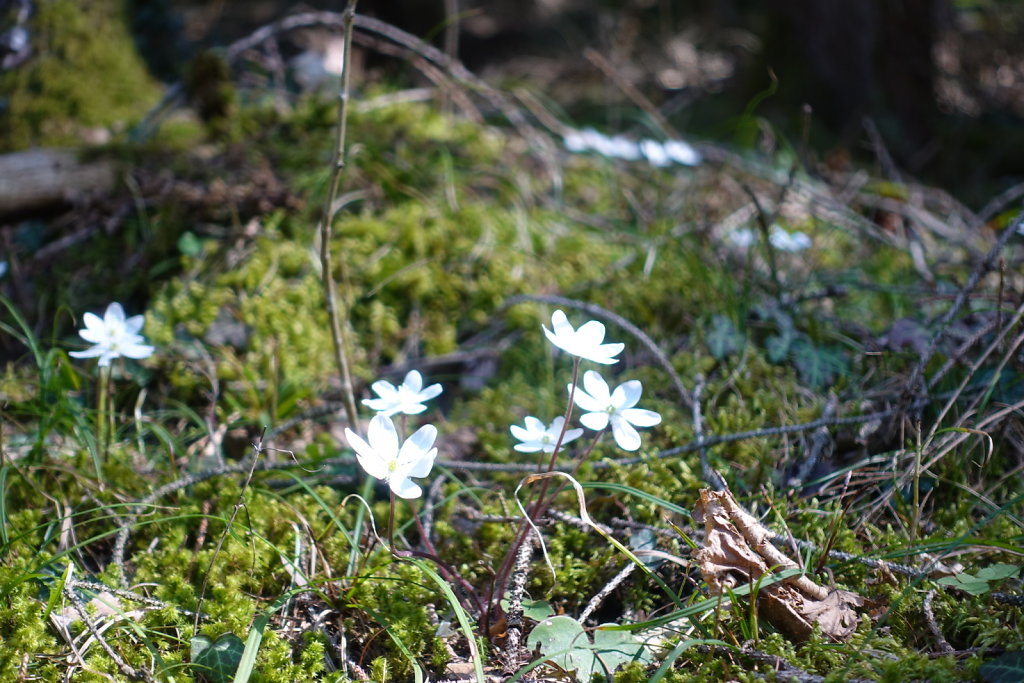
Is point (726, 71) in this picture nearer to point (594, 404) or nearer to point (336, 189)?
point (336, 189)

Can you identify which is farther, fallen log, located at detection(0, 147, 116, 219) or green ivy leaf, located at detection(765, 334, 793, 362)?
fallen log, located at detection(0, 147, 116, 219)

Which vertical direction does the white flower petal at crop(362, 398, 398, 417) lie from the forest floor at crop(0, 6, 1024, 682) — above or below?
above

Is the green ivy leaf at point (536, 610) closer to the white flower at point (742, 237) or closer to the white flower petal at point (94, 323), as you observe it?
the white flower petal at point (94, 323)

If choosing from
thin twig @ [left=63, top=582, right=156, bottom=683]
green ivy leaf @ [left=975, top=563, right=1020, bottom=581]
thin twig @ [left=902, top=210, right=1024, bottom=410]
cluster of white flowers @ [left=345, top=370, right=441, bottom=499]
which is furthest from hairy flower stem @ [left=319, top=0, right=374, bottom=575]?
thin twig @ [left=902, top=210, right=1024, bottom=410]

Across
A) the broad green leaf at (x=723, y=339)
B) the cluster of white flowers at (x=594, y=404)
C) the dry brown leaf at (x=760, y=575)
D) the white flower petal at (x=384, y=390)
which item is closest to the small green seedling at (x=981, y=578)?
the dry brown leaf at (x=760, y=575)

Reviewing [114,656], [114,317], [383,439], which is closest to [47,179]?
[114,317]

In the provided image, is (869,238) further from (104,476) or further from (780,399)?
(104,476)

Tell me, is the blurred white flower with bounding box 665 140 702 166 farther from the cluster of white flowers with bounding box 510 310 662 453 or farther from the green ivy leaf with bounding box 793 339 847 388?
the cluster of white flowers with bounding box 510 310 662 453
